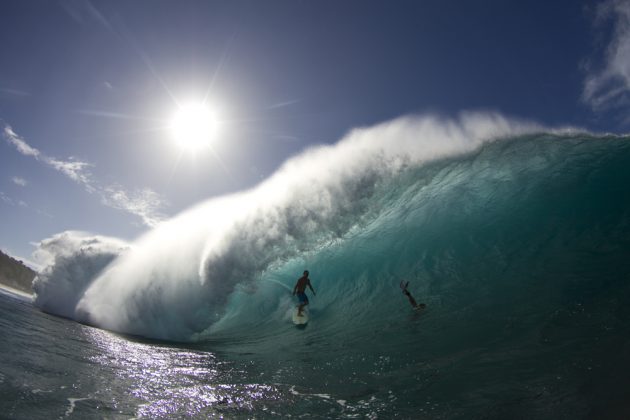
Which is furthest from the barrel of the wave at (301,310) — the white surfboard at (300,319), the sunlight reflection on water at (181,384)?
the sunlight reflection on water at (181,384)

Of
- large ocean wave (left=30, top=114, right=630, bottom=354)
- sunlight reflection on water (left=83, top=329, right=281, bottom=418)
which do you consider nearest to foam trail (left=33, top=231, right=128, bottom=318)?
large ocean wave (left=30, top=114, right=630, bottom=354)

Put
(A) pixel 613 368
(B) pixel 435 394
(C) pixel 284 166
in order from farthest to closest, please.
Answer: (C) pixel 284 166 → (B) pixel 435 394 → (A) pixel 613 368

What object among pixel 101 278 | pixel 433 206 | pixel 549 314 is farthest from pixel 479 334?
pixel 101 278

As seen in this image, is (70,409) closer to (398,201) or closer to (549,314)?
(549,314)

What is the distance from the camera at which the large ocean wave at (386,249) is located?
6434 millimetres

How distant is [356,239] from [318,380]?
8.44 meters

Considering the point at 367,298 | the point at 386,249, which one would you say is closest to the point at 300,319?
the point at 367,298

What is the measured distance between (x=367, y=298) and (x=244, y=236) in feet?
17.0

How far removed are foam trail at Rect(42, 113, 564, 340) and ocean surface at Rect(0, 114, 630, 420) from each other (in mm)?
69

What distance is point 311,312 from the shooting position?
9398 mm

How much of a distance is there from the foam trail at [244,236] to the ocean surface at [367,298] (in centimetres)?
7

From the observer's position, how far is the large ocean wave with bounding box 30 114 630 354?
643 cm

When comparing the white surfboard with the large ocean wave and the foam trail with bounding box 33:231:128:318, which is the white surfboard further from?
the foam trail with bounding box 33:231:128:318

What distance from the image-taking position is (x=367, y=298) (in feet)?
29.1
